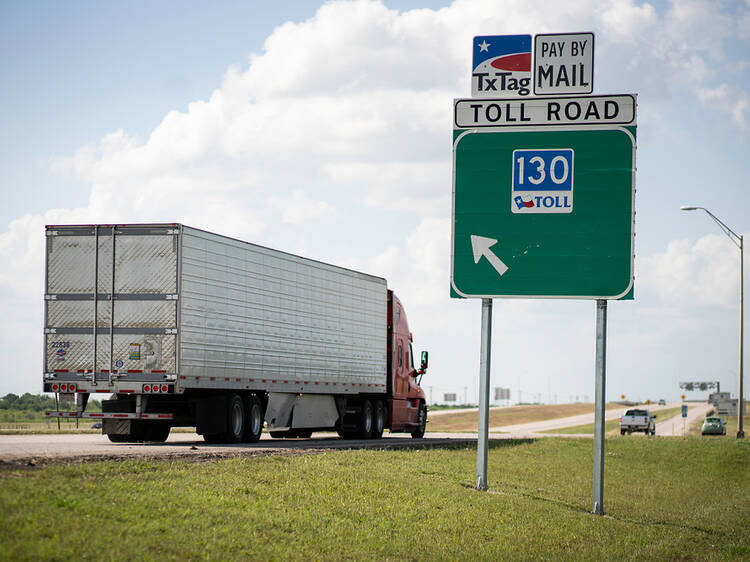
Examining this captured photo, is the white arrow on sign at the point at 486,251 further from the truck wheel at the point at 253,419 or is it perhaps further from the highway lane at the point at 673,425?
the highway lane at the point at 673,425

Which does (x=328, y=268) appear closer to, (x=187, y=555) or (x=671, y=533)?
(x=671, y=533)

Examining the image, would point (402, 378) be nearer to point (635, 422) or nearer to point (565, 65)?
point (565, 65)

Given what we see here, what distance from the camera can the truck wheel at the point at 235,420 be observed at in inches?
910

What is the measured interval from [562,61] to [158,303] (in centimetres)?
991

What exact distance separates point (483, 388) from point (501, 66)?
587 cm

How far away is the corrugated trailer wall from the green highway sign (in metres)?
6.87

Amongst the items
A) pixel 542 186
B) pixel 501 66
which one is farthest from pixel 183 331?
pixel 501 66

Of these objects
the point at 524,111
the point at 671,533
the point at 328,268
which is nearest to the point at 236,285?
the point at 328,268

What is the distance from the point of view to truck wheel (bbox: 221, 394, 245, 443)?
2312 cm

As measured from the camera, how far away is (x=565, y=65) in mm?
17188

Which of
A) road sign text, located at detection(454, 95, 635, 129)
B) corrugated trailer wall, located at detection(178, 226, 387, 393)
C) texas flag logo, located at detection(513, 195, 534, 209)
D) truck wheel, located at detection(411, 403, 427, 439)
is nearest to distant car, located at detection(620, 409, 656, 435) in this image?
truck wheel, located at detection(411, 403, 427, 439)

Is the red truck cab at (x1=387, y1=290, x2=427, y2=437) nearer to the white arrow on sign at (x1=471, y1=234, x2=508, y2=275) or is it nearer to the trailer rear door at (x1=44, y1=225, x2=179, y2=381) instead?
the trailer rear door at (x1=44, y1=225, x2=179, y2=381)

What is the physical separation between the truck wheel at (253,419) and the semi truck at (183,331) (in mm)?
28

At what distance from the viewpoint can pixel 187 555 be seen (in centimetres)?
935
